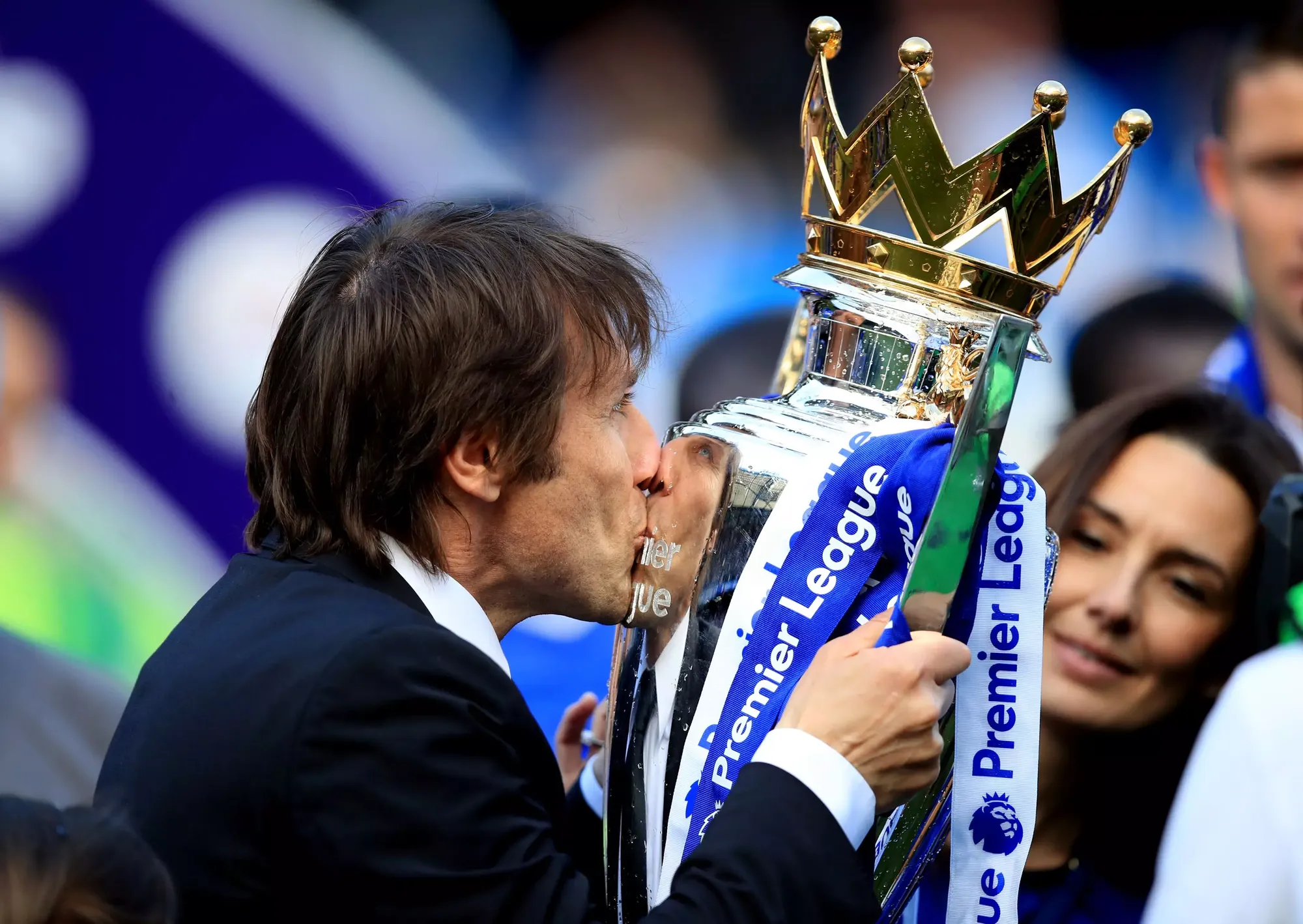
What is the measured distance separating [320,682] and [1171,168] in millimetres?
2319

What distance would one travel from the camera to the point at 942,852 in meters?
1.58


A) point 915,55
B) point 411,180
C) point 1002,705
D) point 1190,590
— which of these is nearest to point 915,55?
point 915,55

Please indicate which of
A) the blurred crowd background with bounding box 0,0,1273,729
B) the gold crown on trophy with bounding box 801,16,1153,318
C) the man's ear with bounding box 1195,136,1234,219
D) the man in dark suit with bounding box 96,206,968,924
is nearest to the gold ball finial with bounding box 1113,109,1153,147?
the gold crown on trophy with bounding box 801,16,1153,318

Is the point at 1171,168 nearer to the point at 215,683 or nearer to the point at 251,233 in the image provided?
the point at 251,233

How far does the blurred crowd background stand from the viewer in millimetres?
2873

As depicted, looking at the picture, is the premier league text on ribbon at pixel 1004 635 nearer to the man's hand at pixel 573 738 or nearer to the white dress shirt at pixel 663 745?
the white dress shirt at pixel 663 745

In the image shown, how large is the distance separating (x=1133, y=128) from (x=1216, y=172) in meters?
1.56

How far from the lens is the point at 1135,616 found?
2.31m

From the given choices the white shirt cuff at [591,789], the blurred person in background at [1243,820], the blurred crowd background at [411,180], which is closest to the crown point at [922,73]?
the blurred person in background at [1243,820]

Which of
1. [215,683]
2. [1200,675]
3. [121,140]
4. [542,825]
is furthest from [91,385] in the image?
[1200,675]

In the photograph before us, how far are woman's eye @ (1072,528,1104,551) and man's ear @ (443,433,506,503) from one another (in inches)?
50.7

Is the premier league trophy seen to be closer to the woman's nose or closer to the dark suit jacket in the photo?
the dark suit jacket

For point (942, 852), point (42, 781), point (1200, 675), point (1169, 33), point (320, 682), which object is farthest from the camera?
point (1169, 33)

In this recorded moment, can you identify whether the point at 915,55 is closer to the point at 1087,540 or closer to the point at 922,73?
the point at 922,73
